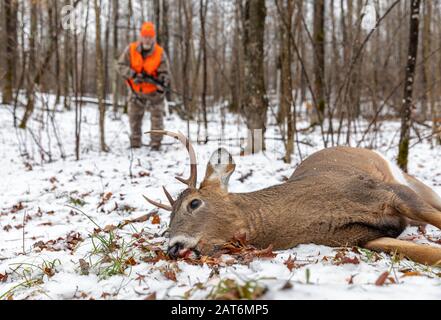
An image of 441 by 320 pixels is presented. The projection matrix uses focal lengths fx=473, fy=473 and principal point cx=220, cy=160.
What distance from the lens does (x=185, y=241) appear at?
134 inches

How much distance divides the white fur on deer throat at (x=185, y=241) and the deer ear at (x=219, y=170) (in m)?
0.69

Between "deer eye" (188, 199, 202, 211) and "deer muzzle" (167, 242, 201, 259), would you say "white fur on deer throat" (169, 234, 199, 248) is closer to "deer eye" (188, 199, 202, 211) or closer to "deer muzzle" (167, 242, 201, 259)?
"deer muzzle" (167, 242, 201, 259)

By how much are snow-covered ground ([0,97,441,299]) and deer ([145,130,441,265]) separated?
0.17 metres

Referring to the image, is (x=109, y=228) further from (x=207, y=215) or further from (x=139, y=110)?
(x=139, y=110)

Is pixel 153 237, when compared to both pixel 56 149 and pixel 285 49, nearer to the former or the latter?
pixel 285 49

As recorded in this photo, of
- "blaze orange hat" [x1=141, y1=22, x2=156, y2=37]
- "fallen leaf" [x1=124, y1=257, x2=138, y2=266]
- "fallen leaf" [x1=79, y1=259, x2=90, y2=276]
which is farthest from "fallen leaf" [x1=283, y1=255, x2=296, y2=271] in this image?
"blaze orange hat" [x1=141, y1=22, x2=156, y2=37]

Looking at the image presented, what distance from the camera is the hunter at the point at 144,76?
33.5 feet

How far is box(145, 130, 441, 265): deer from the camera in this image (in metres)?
3.50

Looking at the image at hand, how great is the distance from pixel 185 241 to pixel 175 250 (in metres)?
0.10

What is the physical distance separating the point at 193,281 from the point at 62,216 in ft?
11.0

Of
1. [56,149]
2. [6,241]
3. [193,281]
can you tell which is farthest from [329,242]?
[56,149]

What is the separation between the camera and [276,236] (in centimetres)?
370

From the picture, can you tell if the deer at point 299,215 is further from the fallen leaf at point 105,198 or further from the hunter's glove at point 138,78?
the hunter's glove at point 138,78

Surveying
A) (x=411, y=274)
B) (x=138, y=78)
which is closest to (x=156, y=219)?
(x=411, y=274)
